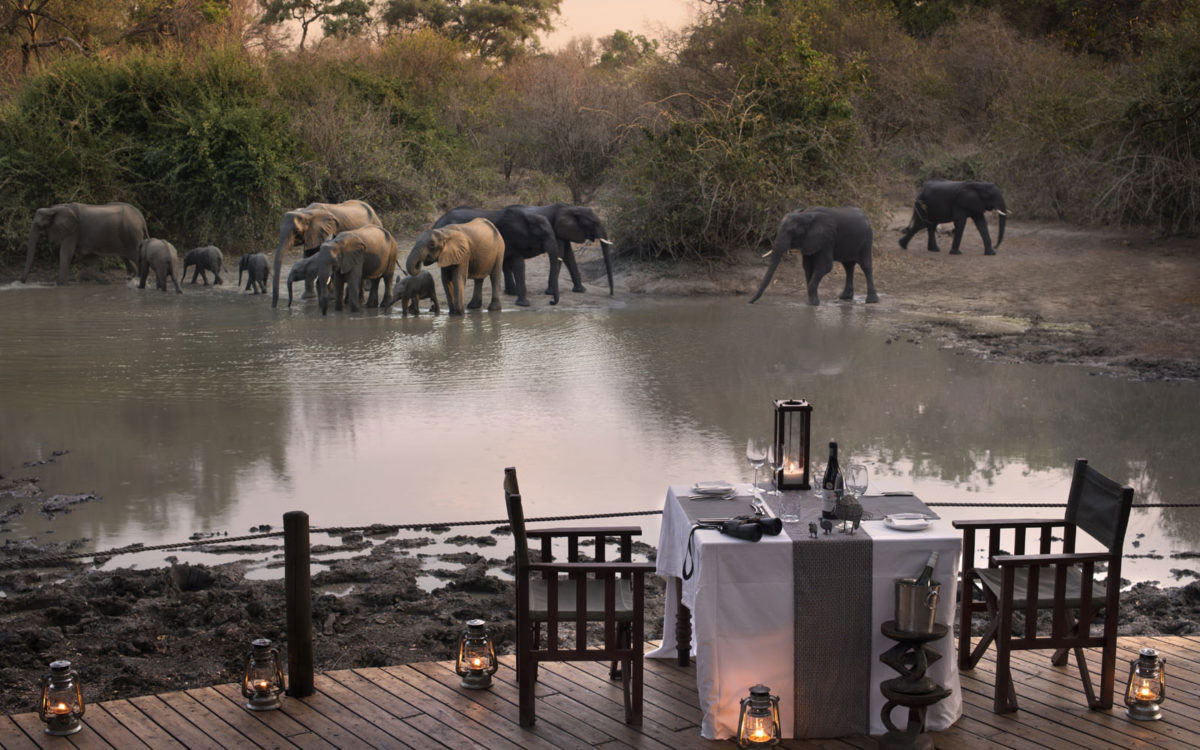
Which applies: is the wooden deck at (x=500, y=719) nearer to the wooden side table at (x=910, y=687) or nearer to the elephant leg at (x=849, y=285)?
the wooden side table at (x=910, y=687)

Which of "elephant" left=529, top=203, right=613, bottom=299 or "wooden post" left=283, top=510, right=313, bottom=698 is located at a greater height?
"elephant" left=529, top=203, right=613, bottom=299

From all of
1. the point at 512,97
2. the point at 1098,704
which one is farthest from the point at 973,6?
the point at 1098,704

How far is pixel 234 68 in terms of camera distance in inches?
1029

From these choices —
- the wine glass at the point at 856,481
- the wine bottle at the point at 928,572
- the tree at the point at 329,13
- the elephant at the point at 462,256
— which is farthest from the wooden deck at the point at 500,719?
the tree at the point at 329,13

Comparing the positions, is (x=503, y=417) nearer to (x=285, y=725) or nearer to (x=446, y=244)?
(x=446, y=244)

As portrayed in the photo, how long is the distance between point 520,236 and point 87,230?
7604 millimetres

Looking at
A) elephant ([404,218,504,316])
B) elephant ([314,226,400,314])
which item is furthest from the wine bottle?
elephant ([314,226,400,314])

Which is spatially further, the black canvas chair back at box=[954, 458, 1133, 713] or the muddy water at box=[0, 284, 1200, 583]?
the muddy water at box=[0, 284, 1200, 583]

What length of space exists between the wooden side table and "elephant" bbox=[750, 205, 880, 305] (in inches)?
596

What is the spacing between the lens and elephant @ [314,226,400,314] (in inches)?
709

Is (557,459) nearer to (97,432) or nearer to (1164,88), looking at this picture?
(97,432)

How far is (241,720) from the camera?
4.73m

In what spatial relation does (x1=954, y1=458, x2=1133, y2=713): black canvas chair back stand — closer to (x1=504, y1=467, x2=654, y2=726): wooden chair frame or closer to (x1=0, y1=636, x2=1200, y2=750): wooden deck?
(x1=0, y1=636, x2=1200, y2=750): wooden deck

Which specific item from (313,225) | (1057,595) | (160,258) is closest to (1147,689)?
(1057,595)
